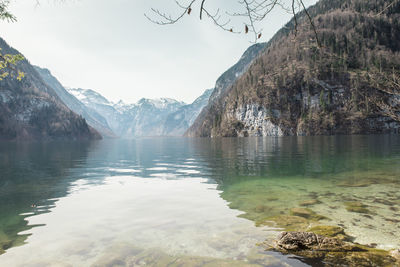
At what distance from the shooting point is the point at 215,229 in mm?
11328

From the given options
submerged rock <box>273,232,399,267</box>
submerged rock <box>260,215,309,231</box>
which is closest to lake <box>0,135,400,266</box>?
submerged rock <box>260,215,309,231</box>

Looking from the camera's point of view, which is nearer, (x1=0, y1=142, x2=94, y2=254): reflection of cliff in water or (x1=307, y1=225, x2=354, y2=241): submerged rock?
(x1=307, y1=225, x2=354, y2=241): submerged rock

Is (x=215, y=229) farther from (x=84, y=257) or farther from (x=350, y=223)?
(x=350, y=223)

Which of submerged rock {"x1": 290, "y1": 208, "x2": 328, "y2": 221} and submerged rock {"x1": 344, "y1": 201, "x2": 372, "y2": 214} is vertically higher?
submerged rock {"x1": 344, "y1": 201, "x2": 372, "y2": 214}

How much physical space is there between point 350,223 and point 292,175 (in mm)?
14763

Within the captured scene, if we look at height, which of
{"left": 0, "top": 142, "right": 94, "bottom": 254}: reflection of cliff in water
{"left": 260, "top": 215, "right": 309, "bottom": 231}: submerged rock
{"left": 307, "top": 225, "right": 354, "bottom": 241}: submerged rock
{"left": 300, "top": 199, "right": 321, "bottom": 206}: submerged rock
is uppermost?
{"left": 307, "top": 225, "right": 354, "bottom": 241}: submerged rock

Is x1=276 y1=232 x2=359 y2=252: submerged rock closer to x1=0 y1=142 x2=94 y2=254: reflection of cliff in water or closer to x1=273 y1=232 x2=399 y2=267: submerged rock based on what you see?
x1=273 y1=232 x2=399 y2=267: submerged rock

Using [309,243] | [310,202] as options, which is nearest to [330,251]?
[309,243]

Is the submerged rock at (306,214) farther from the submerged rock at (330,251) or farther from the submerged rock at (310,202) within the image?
the submerged rock at (330,251)

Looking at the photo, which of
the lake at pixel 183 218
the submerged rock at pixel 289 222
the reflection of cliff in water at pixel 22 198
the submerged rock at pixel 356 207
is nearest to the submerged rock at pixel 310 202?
the lake at pixel 183 218

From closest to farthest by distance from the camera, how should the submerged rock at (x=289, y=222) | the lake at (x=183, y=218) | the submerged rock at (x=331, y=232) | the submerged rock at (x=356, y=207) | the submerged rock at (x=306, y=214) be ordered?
the lake at (x=183, y=218) < the submerged rock at (x=331, y=232) < the submerged rock at (x=289, y=222) < the submerged rock at (x=306, y=214) < the submerged rock at (x=356, y=207)

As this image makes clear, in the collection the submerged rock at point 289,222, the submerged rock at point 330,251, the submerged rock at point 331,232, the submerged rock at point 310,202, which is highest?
the submerged rock at point 330,251

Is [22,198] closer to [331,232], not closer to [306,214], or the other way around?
[306,214]

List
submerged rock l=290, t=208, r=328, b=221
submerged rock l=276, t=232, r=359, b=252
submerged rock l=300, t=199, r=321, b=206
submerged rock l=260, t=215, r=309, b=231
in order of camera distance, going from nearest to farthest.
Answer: submerged rock l=276, t=232, r=359, b=252 → submerged rock l=260, t=215, r=309, b=231 → submerged rock l=290, t=208, r=328, b=221 → submerged rock l=300, t=199, r=321, b=206
